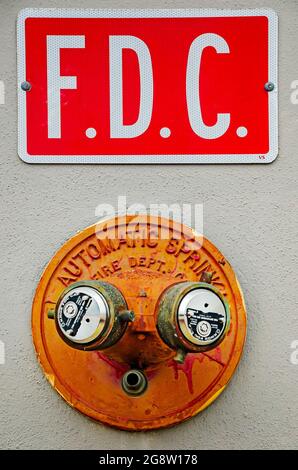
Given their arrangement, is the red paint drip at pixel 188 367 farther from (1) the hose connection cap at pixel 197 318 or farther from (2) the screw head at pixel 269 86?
(2) the screw head at pixel 269 86

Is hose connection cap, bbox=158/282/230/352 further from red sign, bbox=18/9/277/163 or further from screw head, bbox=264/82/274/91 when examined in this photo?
screw head, bbox=264/82/274/91

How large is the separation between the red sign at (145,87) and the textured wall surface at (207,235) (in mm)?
33

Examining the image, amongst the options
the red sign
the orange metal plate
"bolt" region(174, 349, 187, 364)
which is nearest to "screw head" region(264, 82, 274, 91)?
the red sign

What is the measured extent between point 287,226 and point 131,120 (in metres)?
0.41

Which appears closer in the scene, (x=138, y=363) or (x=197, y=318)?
(x=197, y=318)

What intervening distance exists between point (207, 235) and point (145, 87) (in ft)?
1.13

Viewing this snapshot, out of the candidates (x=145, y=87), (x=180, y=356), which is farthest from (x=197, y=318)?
(x=145, y=87)

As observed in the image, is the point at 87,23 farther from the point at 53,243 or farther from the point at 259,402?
the point at 259,402

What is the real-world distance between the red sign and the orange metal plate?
0.60 ft

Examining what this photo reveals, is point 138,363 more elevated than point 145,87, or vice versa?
point 145,87

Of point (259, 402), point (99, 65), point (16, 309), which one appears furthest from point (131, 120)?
point (259, 402)

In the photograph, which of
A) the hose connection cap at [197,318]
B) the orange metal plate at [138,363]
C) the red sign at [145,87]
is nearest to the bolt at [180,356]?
the hose connection cap at [197,318]

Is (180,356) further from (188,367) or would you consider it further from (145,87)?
(145,87)

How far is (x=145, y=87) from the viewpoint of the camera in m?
1.43
